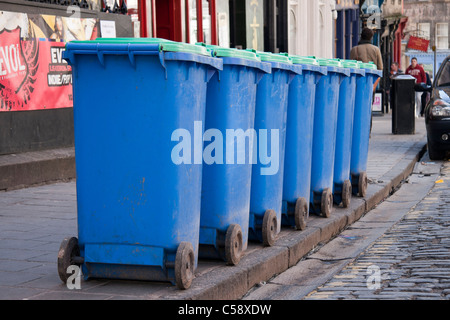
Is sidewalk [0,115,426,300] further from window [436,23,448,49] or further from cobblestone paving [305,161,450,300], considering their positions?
window [436,23,448,49]

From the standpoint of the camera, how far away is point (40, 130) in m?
11.0

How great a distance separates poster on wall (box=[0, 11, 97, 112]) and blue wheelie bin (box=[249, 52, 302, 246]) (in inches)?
173

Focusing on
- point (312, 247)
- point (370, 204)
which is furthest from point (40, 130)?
point (312, 247)

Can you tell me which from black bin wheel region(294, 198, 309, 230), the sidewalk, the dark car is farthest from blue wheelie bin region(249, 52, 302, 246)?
the dark car

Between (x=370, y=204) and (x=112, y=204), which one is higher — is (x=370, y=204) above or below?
below

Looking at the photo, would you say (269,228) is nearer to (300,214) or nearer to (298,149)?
(300,214)

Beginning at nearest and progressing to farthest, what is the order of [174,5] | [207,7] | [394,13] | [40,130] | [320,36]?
A: [40,130] → [174,5] → [207,7] → [320,36] → [394,13]

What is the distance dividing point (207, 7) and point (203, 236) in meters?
13.4

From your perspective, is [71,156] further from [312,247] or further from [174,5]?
[174,5]

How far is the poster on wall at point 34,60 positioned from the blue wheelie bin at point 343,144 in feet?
11.7

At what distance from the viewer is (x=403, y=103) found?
18.5 metres

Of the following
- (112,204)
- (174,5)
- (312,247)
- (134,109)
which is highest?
(174,5)

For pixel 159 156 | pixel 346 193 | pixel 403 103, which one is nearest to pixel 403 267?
pixel 159 156

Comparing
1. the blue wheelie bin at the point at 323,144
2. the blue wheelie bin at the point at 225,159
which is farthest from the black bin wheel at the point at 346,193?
the blue wheelie bin at the point at 225,159
